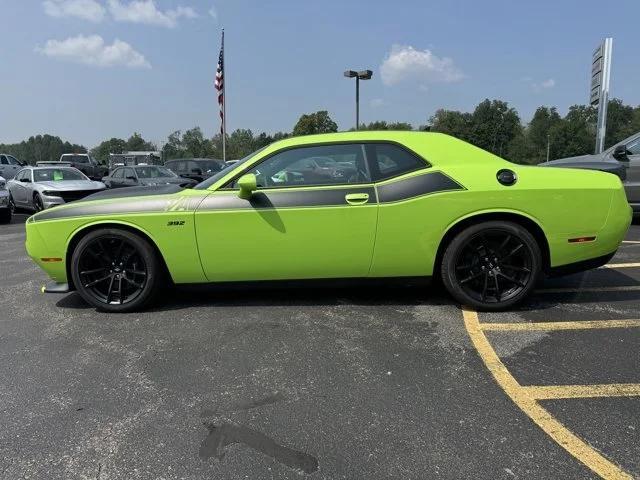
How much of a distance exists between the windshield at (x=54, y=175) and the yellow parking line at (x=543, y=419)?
43.4 feet

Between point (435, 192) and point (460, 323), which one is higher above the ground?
point (435, 192)

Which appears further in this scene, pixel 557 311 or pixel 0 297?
pixel 0 297

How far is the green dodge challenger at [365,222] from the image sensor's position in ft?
13.1

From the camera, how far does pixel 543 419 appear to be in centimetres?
256

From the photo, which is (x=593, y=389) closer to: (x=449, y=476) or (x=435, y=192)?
(x=449, y=476)

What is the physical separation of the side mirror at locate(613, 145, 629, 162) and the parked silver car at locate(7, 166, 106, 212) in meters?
11.6

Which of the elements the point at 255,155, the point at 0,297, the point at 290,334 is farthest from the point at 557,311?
the point at 0,297

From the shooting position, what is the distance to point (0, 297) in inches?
199

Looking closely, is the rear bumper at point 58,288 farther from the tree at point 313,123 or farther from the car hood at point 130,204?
the tree at point 313,123

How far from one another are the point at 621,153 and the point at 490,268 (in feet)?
20.3

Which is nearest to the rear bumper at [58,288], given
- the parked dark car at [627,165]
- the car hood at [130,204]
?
the car hood at [130,204]

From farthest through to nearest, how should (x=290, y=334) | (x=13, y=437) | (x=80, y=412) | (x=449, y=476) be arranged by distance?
1. (x=290, y=334)
2. (x=80, y=412)
3. (x=13, y=437)
4. (x=449, y=476)

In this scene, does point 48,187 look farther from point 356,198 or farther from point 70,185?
point 356,198

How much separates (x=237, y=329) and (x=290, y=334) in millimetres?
430
